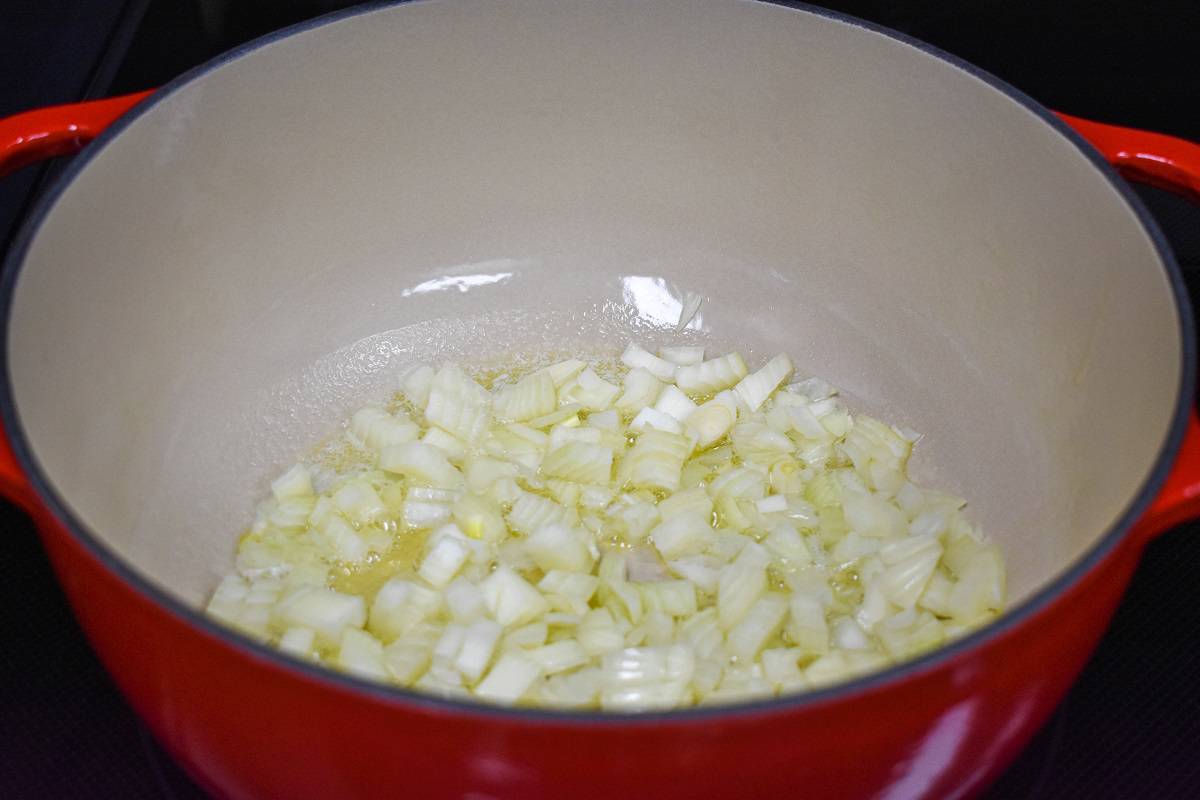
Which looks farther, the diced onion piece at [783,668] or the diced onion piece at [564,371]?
the diced onion piece at [564,371]

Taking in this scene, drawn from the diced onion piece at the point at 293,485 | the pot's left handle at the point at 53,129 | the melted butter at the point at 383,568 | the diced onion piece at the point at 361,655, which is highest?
the pot's left handle at the point at 53,129

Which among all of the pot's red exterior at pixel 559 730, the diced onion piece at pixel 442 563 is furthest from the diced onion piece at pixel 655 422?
the pot's red exterior at pixel 559 730

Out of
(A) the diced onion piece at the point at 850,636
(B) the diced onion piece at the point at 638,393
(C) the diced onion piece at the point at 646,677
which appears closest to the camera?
(C) the diced onion piece at the point at 646,677

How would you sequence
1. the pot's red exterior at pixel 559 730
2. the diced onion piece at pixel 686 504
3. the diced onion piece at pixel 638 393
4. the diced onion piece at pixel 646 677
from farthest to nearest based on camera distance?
the diced onion piece at pixel 638 393 < the diced onion piece at pixel 686 504 < the diced onion piece at pixel 646 677 < the pot's red exterior at pixel 559 730

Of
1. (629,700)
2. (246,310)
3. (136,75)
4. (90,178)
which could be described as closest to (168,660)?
(629,700)

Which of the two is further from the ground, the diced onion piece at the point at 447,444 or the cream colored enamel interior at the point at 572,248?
the cream colored enamel interior at the point at 572,248

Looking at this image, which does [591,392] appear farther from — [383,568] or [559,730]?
[559,730]

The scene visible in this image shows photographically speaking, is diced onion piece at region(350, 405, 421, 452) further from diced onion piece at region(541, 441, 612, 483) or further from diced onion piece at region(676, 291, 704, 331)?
diced onion piece at region(676, 291, 704, 331)

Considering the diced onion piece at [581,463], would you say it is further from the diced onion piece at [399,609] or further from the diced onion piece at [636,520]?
the diced onion piece at [399,609]
